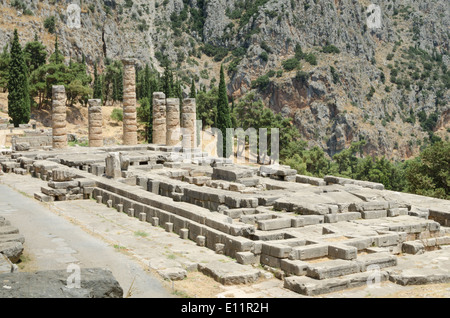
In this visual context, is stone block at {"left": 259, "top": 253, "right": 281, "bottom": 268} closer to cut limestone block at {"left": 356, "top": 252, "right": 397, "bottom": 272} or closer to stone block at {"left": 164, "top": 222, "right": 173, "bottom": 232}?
cut limestone block at {"left": 356, "top": 252, "right": 397, "bottom": 272}

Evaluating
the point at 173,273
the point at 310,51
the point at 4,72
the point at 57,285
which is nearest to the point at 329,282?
the point at 173,273

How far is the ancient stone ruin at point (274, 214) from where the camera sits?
1309 cm

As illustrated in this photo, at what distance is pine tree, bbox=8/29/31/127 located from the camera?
50.0m

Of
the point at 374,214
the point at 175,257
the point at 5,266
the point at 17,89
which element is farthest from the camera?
the point at 17,89

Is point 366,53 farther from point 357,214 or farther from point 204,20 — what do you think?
point 357,214

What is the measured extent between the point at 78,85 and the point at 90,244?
46447mm

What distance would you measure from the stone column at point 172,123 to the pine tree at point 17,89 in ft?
63.2

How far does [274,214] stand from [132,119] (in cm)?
2219

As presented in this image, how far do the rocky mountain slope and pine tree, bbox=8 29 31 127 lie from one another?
109ft

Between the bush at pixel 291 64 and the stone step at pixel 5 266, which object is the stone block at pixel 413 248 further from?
the bush at pixel 291 64

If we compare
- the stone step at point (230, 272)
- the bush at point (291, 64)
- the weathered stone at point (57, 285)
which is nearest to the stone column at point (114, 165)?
the stone step at point (230, 272)

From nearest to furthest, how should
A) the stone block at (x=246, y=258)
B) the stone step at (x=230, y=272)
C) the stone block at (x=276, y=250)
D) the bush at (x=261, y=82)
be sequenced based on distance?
1. the stone step at (x=230, y=272)
2. the stone block at (x=276, y=250)
3. the stone block at (x=246, y=258)
4. the bush at (x=261, y=82)

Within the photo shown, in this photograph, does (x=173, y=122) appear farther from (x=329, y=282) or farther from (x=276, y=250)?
(x=329, y=282)

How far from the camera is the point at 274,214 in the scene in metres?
17.3
